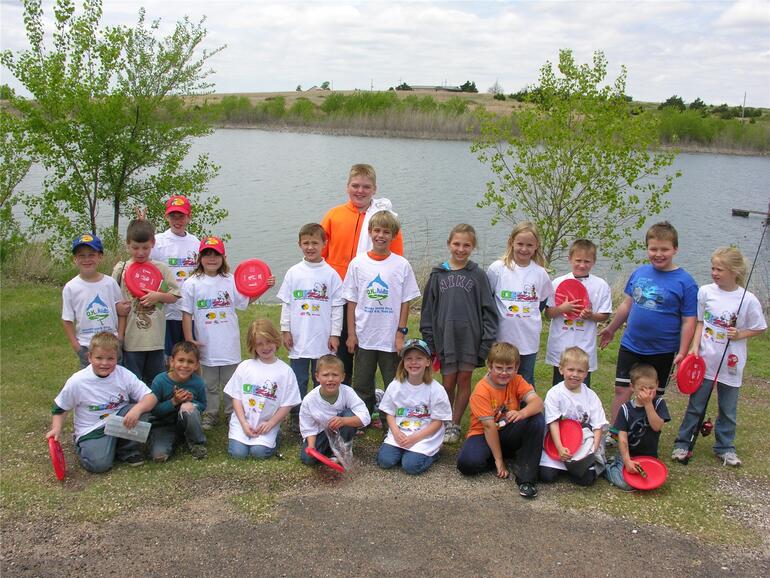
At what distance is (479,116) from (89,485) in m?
9.38

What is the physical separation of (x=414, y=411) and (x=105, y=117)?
31.2 ft

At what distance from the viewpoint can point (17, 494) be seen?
16.1 ft

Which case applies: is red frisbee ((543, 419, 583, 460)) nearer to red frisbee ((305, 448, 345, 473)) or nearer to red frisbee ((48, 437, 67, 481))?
red frisbee ((305, 448, 345, 473))

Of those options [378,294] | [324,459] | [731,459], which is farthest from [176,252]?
[731,459]

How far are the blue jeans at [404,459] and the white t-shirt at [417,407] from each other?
0.06 meters

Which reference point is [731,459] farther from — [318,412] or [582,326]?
[318,412]

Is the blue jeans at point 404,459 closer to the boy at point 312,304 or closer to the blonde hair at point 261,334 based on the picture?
the boy at point 312,304

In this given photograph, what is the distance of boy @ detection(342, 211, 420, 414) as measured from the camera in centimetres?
589

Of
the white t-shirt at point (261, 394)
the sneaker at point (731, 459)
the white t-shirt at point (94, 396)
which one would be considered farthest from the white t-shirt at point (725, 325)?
the white t-shirt at point (94, 396)

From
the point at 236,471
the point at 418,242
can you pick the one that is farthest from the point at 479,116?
the point at 236,471

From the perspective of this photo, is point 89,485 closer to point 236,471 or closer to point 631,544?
point 236,471

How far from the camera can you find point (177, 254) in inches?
259

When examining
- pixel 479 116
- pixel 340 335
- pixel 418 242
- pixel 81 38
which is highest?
pixel 81 38

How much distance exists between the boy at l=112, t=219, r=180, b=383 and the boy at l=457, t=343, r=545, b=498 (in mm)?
2871
